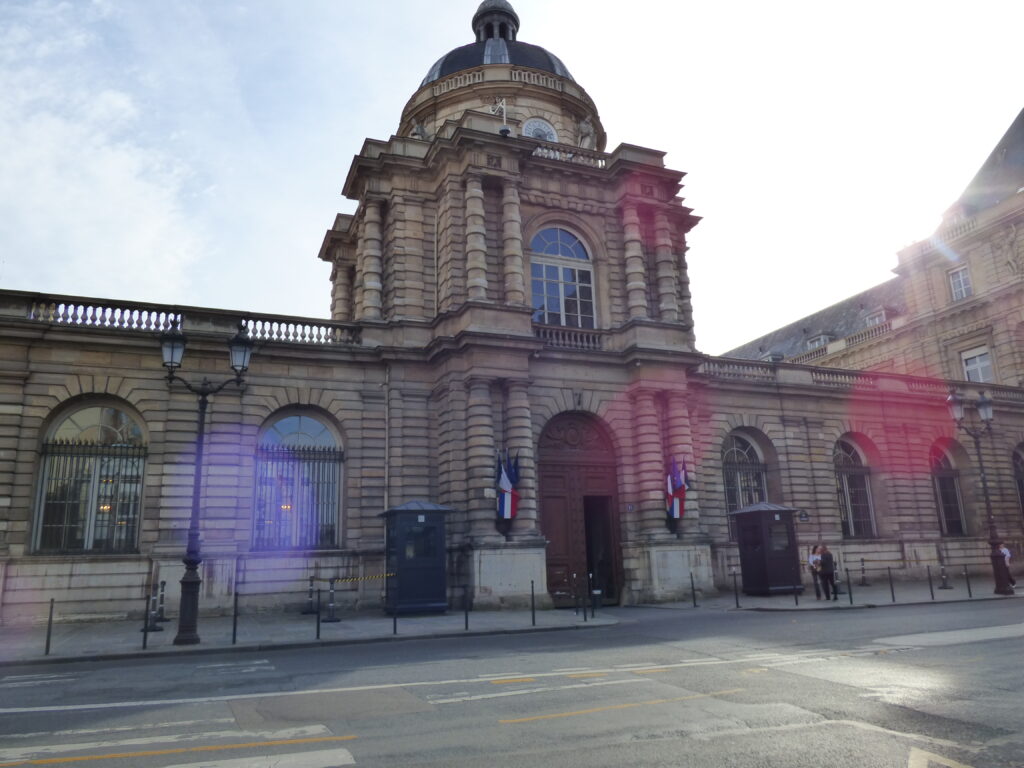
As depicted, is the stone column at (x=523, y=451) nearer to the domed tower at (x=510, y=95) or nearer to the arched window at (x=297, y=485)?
the arched window at (x=297, y=485)

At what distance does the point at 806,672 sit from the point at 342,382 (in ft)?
55.4

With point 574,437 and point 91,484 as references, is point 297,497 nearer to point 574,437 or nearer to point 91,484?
point 91,484

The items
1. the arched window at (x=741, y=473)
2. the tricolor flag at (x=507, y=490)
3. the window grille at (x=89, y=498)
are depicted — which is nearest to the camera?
the window grille at (x=89, y=498)

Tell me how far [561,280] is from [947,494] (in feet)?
69.7

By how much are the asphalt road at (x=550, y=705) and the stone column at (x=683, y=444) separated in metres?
10.4

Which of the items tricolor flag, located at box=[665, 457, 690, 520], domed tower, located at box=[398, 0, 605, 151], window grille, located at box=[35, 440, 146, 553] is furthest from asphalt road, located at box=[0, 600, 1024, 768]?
domed tower, located at box=[398, 0, 605, 151]

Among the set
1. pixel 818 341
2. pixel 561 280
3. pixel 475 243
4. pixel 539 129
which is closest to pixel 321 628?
pixel 475 243

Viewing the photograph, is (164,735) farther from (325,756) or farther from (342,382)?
(342,382)

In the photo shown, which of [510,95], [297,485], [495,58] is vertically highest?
[495,58]

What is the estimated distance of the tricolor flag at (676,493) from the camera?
80.1 feet

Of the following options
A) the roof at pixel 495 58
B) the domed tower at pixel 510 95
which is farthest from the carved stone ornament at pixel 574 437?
the roof at pixel 495 58

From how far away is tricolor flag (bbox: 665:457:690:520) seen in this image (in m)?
24.4

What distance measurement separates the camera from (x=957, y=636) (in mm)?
13609

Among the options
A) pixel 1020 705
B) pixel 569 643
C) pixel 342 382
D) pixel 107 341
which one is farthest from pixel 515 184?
pixel 1020 705
